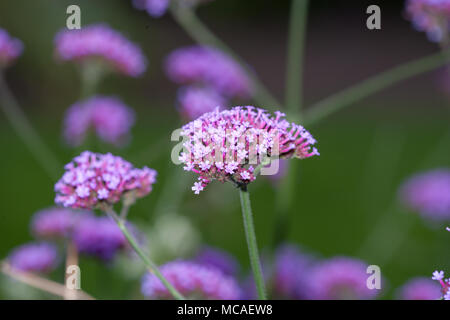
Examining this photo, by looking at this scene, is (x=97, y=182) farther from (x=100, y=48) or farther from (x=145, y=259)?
(x=100, y=48)

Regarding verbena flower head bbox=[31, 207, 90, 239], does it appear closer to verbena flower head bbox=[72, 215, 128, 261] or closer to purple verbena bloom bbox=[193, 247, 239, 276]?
verbena flower head bbox=[72, 215, 128, 261]

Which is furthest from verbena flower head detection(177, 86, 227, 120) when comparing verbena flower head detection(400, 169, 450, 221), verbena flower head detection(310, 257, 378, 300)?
verbena flower head detection(400, 169, 450, 221)

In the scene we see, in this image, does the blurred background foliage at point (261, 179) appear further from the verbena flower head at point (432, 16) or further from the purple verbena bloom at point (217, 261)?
the verbena flower head at point (432, 16)

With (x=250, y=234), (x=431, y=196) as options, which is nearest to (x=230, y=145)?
(x=250, y=234)

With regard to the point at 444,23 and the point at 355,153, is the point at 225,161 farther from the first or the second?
the point at 355,153

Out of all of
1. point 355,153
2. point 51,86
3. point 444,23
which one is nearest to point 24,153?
point 51,86

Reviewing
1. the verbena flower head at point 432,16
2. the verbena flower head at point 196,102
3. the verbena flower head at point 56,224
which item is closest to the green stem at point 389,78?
the verbena flower head at point 432,16
